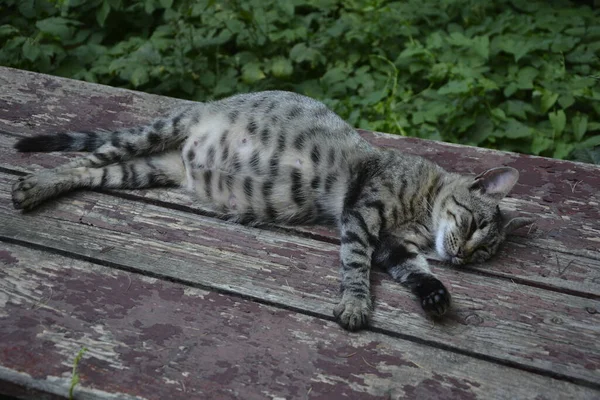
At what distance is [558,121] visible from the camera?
5.42 meters

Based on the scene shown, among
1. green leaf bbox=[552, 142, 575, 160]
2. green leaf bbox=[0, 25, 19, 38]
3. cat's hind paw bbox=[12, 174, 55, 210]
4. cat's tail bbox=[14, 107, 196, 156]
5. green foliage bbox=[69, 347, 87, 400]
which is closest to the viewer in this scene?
green foliage bbox=[69, 347, 87, 400]

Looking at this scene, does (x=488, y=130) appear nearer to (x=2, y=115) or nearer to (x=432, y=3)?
(x=432, y=3)

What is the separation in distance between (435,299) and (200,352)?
995 mm

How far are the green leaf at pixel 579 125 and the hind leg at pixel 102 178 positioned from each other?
310 centimetres

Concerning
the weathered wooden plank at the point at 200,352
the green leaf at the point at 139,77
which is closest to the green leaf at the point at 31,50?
the green leaf at the point at 139,77

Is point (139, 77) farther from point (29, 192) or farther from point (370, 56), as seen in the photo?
point (29, 192)

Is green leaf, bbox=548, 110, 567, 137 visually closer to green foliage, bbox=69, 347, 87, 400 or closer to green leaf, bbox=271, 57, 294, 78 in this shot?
green leaf, bbox=271, 57, 294, 78

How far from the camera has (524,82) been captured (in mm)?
5766

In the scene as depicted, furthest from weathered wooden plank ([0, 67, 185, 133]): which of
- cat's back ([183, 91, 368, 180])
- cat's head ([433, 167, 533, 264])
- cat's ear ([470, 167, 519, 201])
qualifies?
cat's ear ([470, 167, 519, 201])

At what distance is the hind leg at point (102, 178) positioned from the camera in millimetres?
3523

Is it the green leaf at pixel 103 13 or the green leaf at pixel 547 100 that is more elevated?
the green leaf at pixel 103 13

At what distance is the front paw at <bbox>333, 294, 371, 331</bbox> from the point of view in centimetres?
295

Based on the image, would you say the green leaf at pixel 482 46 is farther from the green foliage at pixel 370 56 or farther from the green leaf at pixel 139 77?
the green leaf at pixel 139 77

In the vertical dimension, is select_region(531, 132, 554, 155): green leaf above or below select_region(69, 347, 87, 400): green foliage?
below
